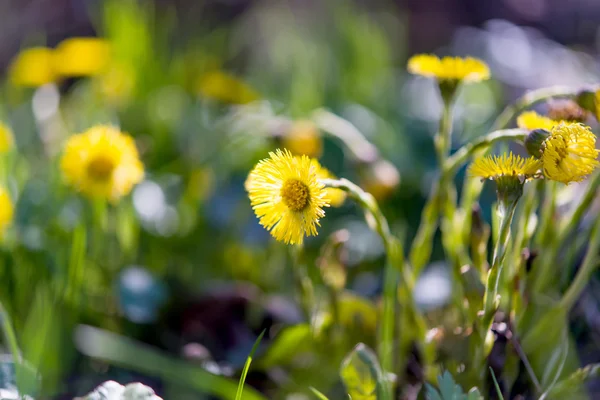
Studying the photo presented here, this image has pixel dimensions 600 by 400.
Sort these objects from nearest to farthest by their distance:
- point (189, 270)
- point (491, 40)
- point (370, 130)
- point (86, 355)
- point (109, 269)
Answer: point (86, 355) < point (109, 269) < point (189, 270) < point (370, 130) < point (491, 40)

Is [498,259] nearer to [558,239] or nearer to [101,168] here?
[558,239]

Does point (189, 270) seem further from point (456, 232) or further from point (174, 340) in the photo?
point (456, 232)

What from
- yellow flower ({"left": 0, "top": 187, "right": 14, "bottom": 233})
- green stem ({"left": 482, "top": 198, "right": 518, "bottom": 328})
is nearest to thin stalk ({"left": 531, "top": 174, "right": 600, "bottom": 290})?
green stem ({"left": 482, "top": 198, "right": 518, "bottom": 328})

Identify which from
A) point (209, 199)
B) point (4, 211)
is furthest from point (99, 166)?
point (209, 199)

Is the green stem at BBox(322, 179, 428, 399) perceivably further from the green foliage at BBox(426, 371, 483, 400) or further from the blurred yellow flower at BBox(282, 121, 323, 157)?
the blurred yellow flower at BBox(282, 121, 323, 157)

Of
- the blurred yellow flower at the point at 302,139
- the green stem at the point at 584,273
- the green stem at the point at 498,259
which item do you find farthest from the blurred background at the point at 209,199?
the green stem at the point at 498,259

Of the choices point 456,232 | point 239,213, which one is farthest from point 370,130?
point 456,232
